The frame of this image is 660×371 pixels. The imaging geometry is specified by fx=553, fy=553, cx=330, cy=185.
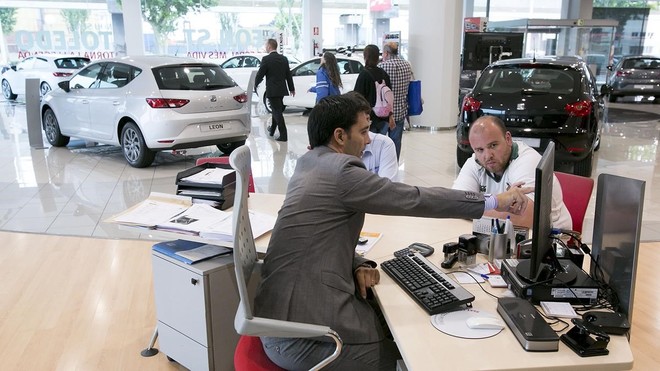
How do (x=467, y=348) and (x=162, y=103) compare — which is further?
(x=162, y=103)

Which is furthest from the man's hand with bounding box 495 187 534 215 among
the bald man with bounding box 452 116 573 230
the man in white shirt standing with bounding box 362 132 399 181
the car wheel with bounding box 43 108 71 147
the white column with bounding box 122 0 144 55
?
the white column with bounding box 122 0 144 55

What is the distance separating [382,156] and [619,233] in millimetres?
→ 1788

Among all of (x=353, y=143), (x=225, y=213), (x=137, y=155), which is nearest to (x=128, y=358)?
(x=225, y=213)

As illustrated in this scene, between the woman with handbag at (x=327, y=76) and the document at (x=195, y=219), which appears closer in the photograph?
the document at (x=195, y=219)

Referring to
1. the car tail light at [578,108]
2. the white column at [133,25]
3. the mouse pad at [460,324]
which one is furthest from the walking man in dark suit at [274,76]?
the white column at [133,25]

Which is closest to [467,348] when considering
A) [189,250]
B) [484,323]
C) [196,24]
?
[484,323]

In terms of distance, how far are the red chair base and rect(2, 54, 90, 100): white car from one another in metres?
12.5

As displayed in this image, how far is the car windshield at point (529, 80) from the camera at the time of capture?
19.1ft

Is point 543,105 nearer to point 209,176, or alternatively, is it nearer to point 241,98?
point 241,98

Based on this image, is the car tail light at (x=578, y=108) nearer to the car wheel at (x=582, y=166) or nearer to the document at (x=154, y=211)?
the car wheel at (x=582, y=166)

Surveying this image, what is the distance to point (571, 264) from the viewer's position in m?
1.97

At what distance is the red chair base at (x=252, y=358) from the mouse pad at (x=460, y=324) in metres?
0.59

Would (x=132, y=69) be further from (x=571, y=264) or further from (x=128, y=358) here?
(x=571, y=264)

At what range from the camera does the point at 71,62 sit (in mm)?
13367
